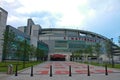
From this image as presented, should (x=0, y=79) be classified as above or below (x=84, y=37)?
below

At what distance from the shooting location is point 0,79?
16.2m

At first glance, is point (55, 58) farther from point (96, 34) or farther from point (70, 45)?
point (96, 34)

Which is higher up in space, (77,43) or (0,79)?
(77,43)

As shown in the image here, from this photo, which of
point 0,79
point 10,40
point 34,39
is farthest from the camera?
point 34,39

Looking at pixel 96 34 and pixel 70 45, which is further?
pixel 96 34

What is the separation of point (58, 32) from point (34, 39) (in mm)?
46593

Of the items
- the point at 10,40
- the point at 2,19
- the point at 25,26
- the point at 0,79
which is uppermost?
the point at 25,26

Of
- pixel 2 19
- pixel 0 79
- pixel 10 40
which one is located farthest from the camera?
pixel 2 19

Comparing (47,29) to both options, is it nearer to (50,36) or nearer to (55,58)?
(50,36)

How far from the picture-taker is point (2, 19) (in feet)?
228

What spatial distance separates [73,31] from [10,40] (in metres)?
117

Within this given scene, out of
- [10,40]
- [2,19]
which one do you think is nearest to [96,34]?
[2,19]

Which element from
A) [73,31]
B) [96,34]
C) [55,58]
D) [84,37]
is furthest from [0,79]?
[96,34]

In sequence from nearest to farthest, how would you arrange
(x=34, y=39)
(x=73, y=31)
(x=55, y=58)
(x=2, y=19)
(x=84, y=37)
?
(x=2, y=19)
(x=34, y=39)
(x=55, y=58)
(x=84, y=37)
(x=73, y=31)
